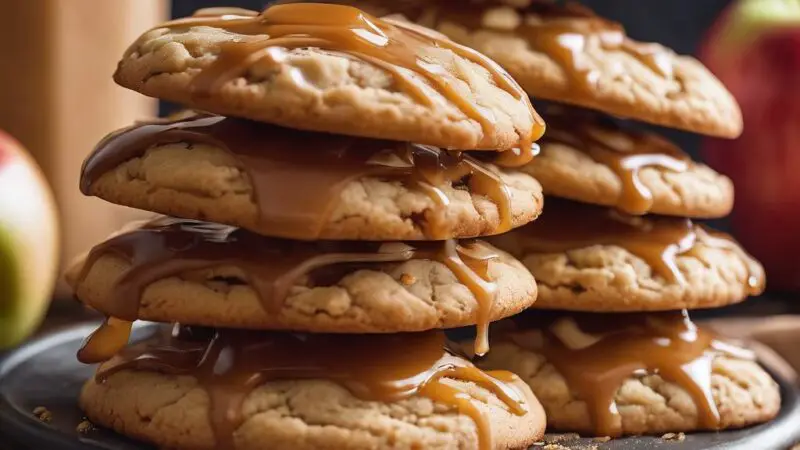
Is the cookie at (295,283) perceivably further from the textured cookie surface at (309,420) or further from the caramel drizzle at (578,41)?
the caramel drizzle at (578,41)

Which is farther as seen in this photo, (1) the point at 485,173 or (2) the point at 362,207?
(1) the point at 485,173

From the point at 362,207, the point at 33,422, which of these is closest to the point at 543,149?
the point at 362,207

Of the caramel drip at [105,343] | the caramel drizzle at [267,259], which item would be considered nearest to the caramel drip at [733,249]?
the caramel drizzle at [267,259]

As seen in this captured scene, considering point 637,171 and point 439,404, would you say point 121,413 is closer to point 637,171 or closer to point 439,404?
point 439,404

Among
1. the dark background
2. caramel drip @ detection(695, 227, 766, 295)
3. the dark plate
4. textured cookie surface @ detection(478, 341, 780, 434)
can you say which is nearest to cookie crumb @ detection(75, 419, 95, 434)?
the dark plate

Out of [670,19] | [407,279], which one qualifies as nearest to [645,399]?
[407,279]

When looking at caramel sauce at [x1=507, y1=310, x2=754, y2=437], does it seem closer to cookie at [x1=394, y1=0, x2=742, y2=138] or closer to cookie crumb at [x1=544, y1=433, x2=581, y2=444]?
cookie crumb at [x1=544, y1=433, x2=581, y2=444]
